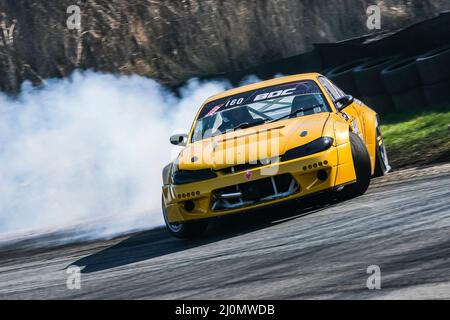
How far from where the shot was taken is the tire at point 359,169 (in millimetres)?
7344

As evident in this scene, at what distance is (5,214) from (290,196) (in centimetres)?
678

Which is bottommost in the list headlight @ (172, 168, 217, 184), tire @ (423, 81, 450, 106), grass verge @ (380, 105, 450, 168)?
grass verge @ (380, 105, 450, 168)

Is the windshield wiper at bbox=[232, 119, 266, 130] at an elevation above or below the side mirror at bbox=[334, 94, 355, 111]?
below

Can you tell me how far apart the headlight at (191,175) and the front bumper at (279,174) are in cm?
4

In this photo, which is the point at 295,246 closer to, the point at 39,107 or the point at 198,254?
the point at 198,254

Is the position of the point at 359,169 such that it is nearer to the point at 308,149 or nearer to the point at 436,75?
the point at 308,149

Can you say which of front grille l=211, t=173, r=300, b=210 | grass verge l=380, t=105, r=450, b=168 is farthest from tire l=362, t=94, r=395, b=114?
front grille l=211, t=173, r=300, b=210

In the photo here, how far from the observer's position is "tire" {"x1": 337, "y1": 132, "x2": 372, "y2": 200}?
7344 millimetres

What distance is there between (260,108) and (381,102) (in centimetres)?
428

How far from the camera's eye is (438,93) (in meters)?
11.4

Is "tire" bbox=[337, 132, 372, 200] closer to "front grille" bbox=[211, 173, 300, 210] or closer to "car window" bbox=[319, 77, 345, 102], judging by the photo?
"front grille" bbox=[211, 173, 300, 210]

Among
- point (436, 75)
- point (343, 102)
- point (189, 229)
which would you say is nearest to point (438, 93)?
point (436, 75)

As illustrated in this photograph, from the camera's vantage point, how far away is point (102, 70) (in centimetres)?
1775

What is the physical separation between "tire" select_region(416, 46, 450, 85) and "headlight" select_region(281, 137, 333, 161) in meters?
4.39
